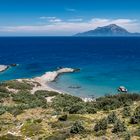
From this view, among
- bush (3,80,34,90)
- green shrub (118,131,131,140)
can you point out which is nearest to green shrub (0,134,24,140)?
green shrub (118,131,131,140)

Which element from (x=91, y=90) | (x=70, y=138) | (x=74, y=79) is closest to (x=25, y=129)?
(x=70, y=138)

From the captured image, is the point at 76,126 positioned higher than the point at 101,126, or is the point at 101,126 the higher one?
the point at 76,126

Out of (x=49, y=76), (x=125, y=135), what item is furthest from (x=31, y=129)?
(x=49, y=76)

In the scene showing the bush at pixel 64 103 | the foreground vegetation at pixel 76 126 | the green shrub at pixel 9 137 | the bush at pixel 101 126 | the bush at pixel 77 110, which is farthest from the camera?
the bush at pixel 64 103

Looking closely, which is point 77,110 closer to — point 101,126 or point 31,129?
point 31,129

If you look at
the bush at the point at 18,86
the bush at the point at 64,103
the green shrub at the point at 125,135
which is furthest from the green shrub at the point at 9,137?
the bush at the point at 18,86

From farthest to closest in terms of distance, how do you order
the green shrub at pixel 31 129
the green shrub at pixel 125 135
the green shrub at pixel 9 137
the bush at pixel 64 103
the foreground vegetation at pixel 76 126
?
the bush at pixel 64 103, the green shrub at pixel 31 129, the green shrub at pixel 9 137, the foreground vegetation at pixel 76 126, the green shrub at pixel 125 135

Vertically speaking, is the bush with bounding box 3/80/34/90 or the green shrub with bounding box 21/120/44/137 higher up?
the green shrub with bounding box 21/120/44/137

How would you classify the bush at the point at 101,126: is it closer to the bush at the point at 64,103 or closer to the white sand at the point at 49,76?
the bush at the point at 64,103

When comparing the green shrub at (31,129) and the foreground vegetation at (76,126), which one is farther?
the green shrub at (31,129)

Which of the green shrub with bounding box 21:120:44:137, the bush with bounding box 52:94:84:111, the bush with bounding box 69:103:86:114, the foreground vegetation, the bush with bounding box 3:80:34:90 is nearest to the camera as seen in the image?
the foreground vegetation

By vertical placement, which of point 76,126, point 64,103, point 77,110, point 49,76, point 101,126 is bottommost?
point 49,76

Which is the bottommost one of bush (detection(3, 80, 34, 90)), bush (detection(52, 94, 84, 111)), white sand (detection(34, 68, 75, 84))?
white sand (detection(34, 68, 75, 84))

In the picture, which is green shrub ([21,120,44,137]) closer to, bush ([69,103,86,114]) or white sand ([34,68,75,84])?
bush ([69,103,86,114])
